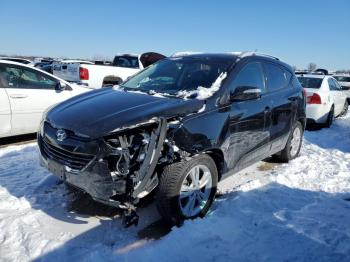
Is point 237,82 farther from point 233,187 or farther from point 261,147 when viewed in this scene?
point 233,187

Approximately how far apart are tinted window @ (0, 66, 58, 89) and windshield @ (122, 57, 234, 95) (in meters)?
2.64

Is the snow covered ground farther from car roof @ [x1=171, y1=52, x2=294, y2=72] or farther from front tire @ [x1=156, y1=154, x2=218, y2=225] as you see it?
car roof @ [x1=171, y1=52, x2=294, y2=72]

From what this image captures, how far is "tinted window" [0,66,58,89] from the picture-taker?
20.6 feet

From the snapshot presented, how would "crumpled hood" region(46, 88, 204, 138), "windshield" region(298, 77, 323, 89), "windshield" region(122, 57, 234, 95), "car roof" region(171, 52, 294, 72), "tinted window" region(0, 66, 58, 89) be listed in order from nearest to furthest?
"crumpled hood" region(46, 88, 204, 138) < "windshield" region(122, 57, 234, 95) < "car roof" region(171, 52, 294, 72) < "tinted window" region(0, 66, 58, 89) < "windshield" region(298, 77, 323, 89)

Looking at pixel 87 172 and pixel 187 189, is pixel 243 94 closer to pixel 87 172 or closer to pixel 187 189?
pixel 187 189

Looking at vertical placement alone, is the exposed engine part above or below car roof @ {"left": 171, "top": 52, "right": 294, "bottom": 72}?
below

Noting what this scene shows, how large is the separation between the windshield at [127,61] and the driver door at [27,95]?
867 cm

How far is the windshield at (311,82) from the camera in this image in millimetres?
9930

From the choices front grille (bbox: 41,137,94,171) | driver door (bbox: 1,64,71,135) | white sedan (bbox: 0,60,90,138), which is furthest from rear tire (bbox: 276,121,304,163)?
driver door (bbox: 1,64,71,135)

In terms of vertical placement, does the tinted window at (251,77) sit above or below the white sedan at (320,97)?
above

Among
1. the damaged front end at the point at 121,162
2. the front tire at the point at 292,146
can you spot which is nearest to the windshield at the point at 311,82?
the front tire at the point at 292,146

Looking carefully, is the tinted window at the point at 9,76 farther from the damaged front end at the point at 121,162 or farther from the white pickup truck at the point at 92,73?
the white pickup truck at the point at 92,73

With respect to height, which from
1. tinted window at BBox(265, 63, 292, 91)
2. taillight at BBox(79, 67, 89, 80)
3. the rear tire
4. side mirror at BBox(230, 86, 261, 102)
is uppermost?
tinted window at BBox(265, 63, 292, 91)

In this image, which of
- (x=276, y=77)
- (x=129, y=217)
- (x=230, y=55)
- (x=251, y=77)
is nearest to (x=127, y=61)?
(x=276, y=77)
